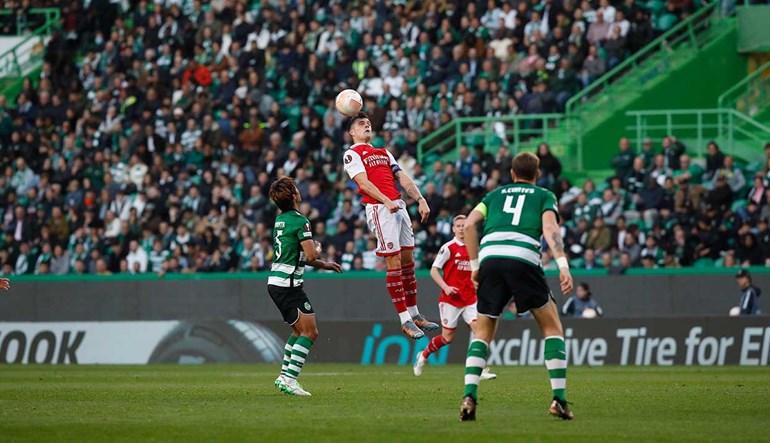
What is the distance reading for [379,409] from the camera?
12898 millimetres

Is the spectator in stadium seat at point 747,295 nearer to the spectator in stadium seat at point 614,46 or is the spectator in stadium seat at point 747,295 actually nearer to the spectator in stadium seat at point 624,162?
the spectator in stadium seat at point 624,162

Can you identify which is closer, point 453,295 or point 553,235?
point 553,235

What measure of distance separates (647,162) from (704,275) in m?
3.00

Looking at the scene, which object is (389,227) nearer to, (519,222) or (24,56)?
(519,222)

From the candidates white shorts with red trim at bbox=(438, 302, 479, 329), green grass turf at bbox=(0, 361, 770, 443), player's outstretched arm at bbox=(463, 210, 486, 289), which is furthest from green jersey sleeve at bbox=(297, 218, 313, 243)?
white shorts with red trim at bbox=(438, 302, 479, 329)

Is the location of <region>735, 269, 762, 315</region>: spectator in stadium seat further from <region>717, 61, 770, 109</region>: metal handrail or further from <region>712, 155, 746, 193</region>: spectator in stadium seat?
<region>717, 61, 770, 109</region>: metal handrail

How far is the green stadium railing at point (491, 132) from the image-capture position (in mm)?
29812

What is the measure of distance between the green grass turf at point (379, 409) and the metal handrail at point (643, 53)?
10.8 m

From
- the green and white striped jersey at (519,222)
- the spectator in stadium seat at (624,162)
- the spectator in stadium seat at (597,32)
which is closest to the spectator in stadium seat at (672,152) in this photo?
the spectator in stadium seat at (624,162)

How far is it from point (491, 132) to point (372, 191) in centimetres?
1514

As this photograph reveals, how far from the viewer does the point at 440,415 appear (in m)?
12.1

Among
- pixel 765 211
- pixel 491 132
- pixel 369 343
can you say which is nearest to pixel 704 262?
pixel 765 211

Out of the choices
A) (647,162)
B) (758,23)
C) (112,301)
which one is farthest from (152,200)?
(758,23)

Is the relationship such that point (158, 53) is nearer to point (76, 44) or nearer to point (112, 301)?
point (76, 44)
